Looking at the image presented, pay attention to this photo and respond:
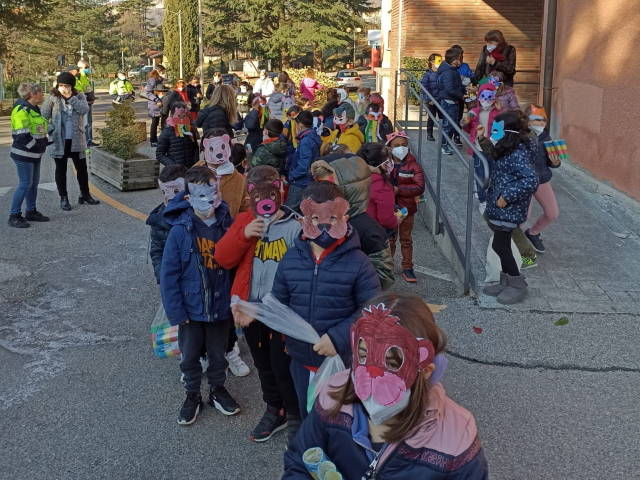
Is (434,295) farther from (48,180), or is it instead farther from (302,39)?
(302,39)

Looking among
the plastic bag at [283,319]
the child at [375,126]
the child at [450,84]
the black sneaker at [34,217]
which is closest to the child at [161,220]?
the plastic bag at [283,319]

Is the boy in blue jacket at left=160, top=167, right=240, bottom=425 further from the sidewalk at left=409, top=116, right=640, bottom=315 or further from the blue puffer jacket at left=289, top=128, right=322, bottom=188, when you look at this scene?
the blue puffer jacket at left=289, top=128, right=322, bottom=188

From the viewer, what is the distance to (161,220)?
468 cm

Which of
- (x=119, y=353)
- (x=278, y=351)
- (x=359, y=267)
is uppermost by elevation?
(x=359, y=267)

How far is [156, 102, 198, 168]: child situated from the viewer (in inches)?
332

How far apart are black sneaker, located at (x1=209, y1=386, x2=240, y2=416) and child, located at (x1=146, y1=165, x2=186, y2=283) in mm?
808

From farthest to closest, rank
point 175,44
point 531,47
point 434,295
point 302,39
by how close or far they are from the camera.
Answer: point 175,44
point 302,39
point 531,47
point 434,295

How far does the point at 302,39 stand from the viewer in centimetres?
5497

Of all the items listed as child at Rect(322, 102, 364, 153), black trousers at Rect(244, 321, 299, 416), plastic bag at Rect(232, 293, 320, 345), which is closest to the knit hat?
child at Rect(322, 102, 364, 153)

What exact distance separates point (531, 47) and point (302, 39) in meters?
37.5

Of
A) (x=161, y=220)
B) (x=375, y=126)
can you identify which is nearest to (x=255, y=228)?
(x=161, y=220)

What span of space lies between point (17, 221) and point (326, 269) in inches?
277

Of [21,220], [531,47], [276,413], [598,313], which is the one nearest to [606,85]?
[598,313]

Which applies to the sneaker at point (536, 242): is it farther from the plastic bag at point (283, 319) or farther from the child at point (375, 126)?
the plastic bag at point (283, 319)
